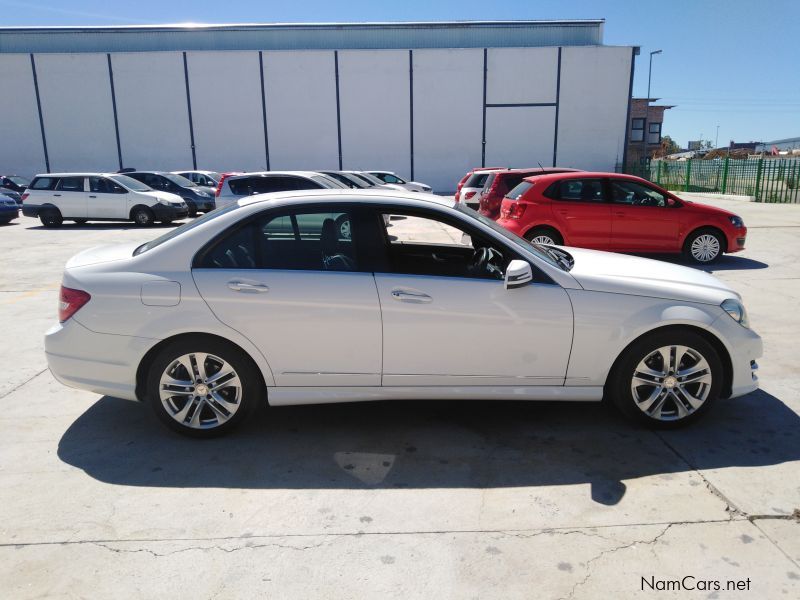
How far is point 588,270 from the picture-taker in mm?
3768

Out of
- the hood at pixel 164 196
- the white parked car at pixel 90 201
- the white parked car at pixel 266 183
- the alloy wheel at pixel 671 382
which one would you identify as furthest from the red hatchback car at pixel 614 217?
the white parked car at pixel 90 201

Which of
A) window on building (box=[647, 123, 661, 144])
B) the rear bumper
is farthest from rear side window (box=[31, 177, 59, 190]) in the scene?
window on building (box=[647, 123, 661, 144])

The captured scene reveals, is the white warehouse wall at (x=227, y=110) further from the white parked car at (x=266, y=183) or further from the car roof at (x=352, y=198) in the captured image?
the car roof at (x=352, y=198)

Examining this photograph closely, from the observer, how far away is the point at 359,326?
3.51 metres

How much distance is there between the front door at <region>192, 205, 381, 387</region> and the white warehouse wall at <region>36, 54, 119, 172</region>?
3431cm

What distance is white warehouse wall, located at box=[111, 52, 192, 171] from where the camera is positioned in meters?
32.1

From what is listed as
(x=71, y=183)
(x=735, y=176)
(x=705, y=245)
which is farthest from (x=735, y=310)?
(x=735, y=176)

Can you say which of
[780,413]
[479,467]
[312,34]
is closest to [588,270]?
[479,467]

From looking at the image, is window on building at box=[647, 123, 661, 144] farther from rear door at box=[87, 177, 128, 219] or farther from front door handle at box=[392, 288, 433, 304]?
front door handle at box=[392, 288, 433, 304]

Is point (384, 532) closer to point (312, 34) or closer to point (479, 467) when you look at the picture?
point (479, 467)

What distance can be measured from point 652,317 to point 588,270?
1.64ft

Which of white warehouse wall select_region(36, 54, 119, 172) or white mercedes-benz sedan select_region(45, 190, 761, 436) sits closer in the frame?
white mercedes-benz sedan select_region(45, 190, 761, 436)

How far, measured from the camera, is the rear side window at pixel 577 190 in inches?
381

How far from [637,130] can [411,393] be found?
53.2 meters
